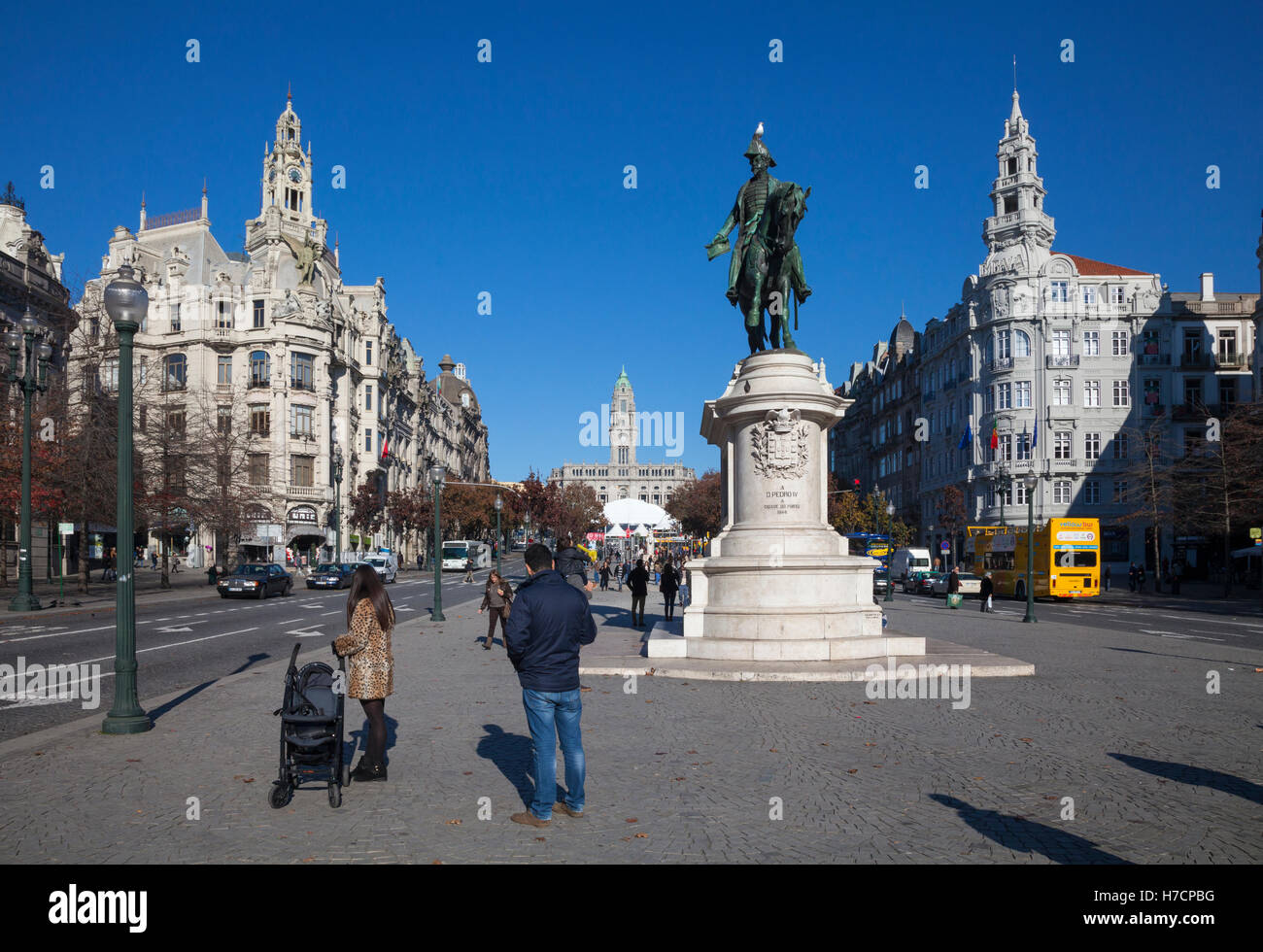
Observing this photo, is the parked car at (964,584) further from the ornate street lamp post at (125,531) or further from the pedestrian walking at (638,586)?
the ornate street lamp post at (125,531)

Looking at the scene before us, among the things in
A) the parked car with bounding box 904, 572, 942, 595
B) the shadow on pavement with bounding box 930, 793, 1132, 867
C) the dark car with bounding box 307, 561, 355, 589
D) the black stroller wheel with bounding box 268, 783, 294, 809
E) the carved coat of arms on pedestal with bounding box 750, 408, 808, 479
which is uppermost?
the carved coat of arms on pedestal with bounding box 750, 408, 808, 479

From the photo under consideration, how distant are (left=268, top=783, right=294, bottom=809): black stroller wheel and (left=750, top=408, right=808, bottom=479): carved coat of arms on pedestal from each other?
10490mm

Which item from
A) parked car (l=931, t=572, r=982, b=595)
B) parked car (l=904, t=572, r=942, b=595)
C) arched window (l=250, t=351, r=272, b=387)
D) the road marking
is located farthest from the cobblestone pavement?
arched window (l=250, t=351, r=272, b=387)

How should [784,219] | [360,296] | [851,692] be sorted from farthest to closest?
[360,296] → [784,219] → [851,692]

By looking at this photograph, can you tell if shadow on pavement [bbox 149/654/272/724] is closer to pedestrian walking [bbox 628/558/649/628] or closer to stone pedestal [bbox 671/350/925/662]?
stone pedestal [bbox 671/350/925/662]

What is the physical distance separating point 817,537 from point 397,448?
79.3 meters

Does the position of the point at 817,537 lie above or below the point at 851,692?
above

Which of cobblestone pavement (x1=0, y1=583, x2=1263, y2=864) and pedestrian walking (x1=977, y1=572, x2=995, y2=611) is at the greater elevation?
cobblestone pavement (x1=0, y1=583, x2=1263, y2=864)

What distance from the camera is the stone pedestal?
14922 mm

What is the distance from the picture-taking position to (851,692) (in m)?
12.4

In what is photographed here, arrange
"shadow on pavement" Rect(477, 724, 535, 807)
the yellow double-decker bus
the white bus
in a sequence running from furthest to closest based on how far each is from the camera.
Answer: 1. the white bus
2. the yellow double-decker bus
3. "shadow on pavement" Rect(477, 724, 535, 807)

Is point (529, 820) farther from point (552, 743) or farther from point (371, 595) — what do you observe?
point (371, 595)

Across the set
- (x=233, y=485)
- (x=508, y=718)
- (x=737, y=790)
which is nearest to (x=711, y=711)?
(x=508, y=718)

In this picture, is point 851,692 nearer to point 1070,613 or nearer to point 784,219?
point 784,219
